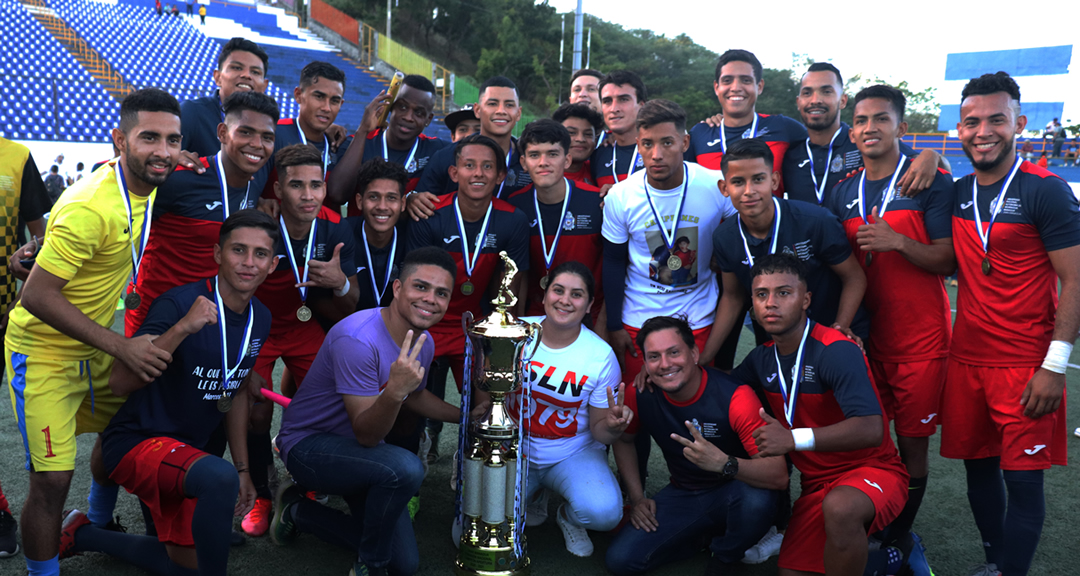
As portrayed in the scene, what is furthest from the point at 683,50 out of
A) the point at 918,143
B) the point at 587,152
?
the point at 587,152

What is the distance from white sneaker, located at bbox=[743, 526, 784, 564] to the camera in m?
3.59

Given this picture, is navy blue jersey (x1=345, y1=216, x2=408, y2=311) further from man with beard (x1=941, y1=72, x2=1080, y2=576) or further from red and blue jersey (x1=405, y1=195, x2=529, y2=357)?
man with beard (x1=941, y1=72, x2=1080, y2=576)

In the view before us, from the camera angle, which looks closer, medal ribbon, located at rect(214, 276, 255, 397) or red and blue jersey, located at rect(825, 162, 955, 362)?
medal ribbon, located at rect(214, 276, 255, 397)

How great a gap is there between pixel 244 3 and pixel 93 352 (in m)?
42.0

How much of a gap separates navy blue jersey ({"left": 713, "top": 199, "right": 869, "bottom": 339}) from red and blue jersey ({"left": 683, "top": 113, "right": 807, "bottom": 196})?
2.80ft

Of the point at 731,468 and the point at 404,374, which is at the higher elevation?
the point at 404,374

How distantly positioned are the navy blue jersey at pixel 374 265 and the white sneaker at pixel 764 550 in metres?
2.26

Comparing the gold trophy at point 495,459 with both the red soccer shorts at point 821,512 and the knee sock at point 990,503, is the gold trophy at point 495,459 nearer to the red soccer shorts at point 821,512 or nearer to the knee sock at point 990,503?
the red soccer shorts at point 821,512

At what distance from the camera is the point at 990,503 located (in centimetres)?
350

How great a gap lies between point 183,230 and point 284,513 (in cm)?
143

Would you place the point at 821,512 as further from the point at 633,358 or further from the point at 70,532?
the point at 70,532

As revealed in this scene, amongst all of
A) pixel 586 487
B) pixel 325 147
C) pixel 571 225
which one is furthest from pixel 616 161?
pixel 586 487

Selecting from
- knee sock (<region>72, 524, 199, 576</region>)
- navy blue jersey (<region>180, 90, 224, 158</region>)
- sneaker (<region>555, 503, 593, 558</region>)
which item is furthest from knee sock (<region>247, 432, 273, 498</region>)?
navy blue jersey (<region>180, 90, 224, 158</region>)

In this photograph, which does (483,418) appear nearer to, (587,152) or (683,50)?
(587,152)
